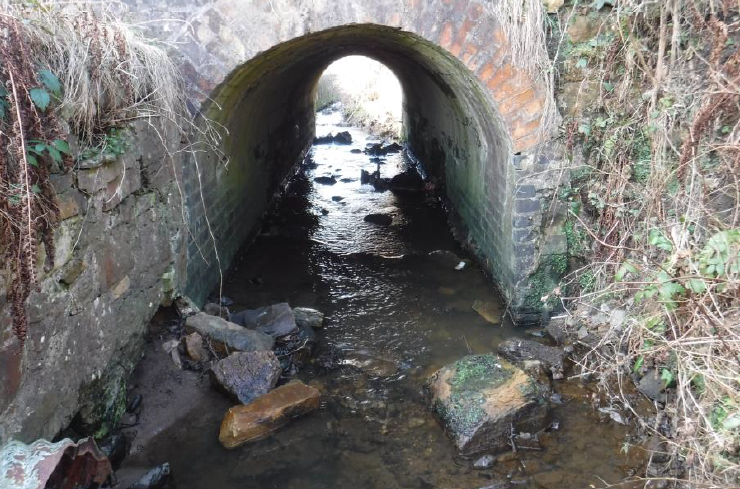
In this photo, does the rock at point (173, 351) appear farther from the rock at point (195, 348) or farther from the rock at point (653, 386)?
the rock at point (653, 386)

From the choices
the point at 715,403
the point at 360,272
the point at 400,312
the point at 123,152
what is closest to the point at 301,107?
the point at 360,272

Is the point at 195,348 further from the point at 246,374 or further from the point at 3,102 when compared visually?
the point at 3,102

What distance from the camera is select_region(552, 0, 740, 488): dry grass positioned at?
3.11 m

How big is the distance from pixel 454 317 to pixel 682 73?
287cm

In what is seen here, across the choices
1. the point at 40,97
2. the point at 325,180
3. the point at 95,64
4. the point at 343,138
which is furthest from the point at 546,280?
the point at 343,138

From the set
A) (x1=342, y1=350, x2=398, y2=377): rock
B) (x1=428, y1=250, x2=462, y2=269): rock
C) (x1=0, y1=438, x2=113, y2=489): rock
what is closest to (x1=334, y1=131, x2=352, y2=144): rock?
(x1=428, y1=250, x2=462, y2=269): rock

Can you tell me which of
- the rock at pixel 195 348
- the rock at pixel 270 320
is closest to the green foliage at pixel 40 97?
the rock at pixel 195 348

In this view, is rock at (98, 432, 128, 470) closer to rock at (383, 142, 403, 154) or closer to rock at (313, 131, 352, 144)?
rock at (383, 142, 403, 154)

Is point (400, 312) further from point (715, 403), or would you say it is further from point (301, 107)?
point (301, 107)

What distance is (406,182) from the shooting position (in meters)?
10.7

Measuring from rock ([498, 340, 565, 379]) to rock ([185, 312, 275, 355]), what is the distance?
6.69 feet

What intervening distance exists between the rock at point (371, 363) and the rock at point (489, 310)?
1.23 metres

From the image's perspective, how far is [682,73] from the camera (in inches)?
165

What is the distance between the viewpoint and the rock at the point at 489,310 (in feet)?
17.8
